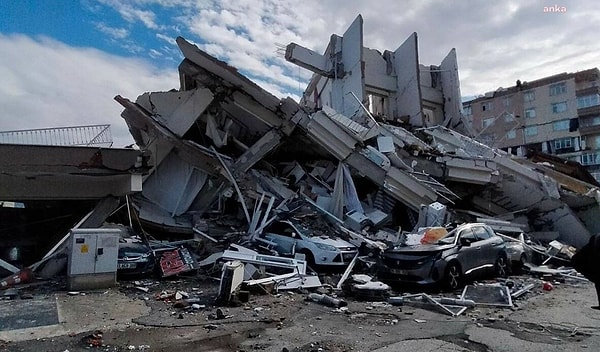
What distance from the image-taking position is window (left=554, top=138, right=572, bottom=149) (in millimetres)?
52031

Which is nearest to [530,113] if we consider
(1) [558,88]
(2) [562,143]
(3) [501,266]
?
(1) [558,88]

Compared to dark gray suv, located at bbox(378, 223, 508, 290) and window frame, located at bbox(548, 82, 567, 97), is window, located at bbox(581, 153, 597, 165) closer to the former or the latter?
window frame, located at bbox(548, 82, 567, 97)

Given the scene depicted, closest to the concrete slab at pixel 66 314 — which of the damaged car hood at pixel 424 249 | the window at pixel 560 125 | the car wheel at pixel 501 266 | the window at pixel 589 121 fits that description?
the damaged car hood at pixel 424 249

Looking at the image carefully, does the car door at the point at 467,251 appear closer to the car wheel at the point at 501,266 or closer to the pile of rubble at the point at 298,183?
the car wheel at the point at 501,266

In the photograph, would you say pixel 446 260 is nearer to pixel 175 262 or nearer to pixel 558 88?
pixel 175 262

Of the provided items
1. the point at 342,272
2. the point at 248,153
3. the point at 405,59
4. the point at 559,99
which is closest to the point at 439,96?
the point at 405,59

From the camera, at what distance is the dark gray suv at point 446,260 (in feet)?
33.0

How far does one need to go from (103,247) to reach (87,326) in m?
3.82

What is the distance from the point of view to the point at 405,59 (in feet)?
105

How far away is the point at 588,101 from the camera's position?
50531 mm

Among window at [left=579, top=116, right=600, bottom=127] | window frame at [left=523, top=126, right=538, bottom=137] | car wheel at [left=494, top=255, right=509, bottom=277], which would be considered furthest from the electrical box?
window frame at [left=523, top=126, right=538, bottom=137]

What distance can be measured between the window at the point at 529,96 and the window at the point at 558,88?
2460 mm

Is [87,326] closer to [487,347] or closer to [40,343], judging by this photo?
[40,343]

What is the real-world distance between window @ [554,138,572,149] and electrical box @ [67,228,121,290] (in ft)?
182
